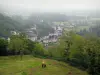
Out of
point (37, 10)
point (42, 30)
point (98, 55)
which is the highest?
point (37, 10)

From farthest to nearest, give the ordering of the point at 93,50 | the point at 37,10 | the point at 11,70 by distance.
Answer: the point at 37,10, the point at 93,50, the point at 11,70

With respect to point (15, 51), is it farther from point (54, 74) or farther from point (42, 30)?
point (42, 30)

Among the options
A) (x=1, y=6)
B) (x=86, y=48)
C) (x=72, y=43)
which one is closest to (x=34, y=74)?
(x=86, y=48)

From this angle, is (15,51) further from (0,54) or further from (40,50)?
(40,50)

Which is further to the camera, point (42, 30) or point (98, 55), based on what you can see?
point (42, 30)

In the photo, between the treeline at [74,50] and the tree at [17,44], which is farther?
the tree at [17,44]

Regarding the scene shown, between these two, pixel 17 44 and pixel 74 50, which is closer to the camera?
pixel 74 50

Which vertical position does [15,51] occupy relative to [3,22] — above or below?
below

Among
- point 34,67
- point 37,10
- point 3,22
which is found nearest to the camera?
point 34,67

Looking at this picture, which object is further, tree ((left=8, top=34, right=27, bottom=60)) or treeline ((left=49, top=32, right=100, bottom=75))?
tree ((left=8, top=34, right=27, bottom=60))

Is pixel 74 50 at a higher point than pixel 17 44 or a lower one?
lower
